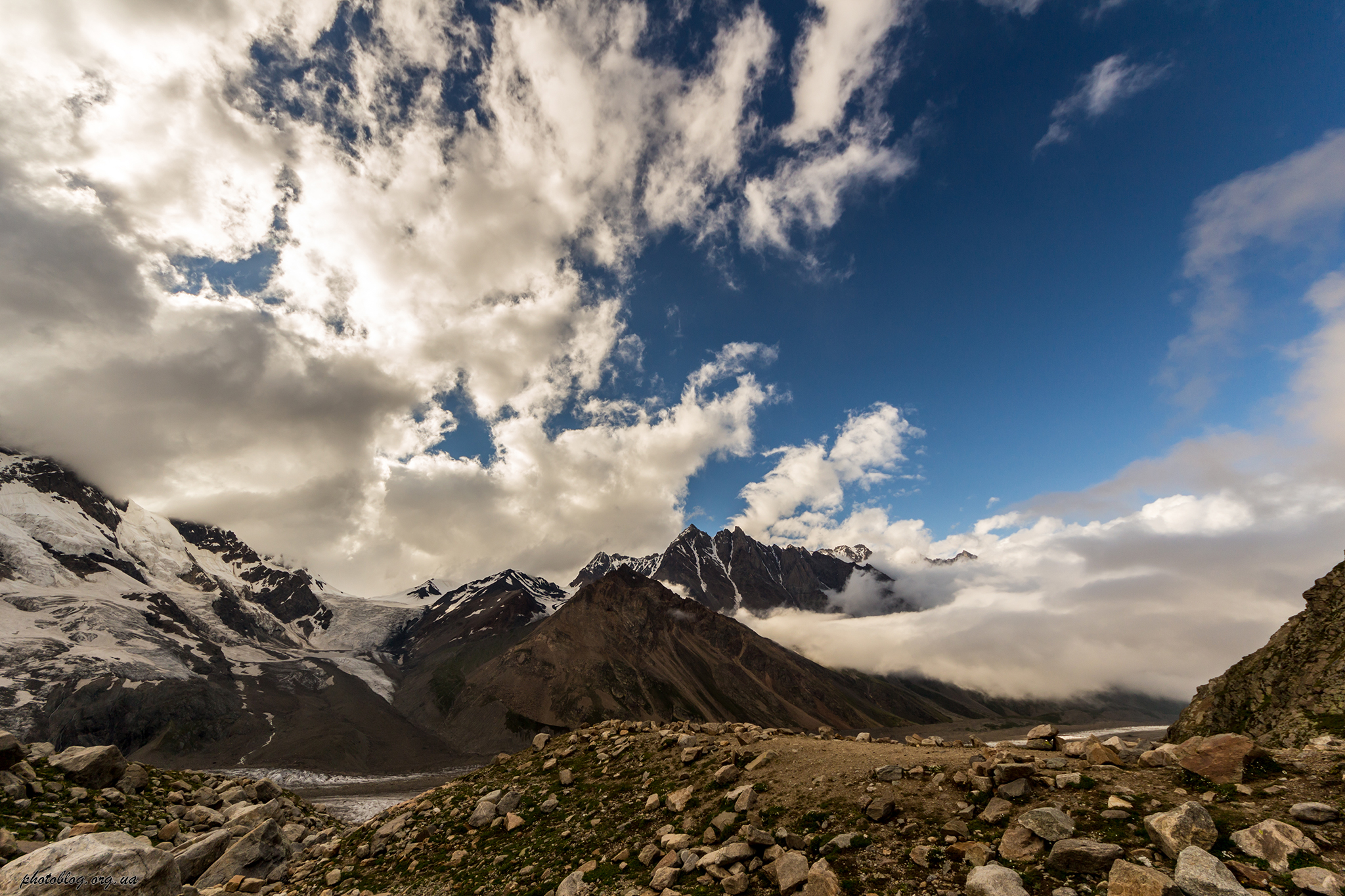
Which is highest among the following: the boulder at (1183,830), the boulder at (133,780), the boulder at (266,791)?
the boulder at (1183,830)

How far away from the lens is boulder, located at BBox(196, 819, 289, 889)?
25.6 m

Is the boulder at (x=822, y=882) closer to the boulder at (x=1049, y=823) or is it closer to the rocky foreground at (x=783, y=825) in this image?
the rocky foreground at (x=783, y=825)

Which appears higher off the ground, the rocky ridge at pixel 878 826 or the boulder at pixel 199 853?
the rocky ridge at pixel 878 826

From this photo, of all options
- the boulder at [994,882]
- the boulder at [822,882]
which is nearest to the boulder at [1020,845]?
the boulder at [994,882]

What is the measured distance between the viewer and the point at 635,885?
17.4 metres

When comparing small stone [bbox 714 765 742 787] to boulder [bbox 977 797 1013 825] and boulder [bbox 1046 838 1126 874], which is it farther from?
boulder [bbox 1046 838 1126 874]

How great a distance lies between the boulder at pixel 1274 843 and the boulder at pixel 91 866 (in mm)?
29213

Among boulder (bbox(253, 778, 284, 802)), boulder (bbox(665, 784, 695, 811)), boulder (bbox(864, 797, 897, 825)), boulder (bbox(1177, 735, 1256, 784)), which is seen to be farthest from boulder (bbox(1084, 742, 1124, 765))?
boulder (bbox(253, 778, 284, 802))

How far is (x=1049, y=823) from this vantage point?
1394cm

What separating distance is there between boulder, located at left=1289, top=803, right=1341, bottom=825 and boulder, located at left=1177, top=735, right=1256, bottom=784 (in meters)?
2.01

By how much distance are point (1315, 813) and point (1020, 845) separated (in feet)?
21.9

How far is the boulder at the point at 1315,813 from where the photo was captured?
493 inches

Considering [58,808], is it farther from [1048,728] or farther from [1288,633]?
[1288,633]

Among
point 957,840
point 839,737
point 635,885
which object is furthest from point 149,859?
point 839,737
